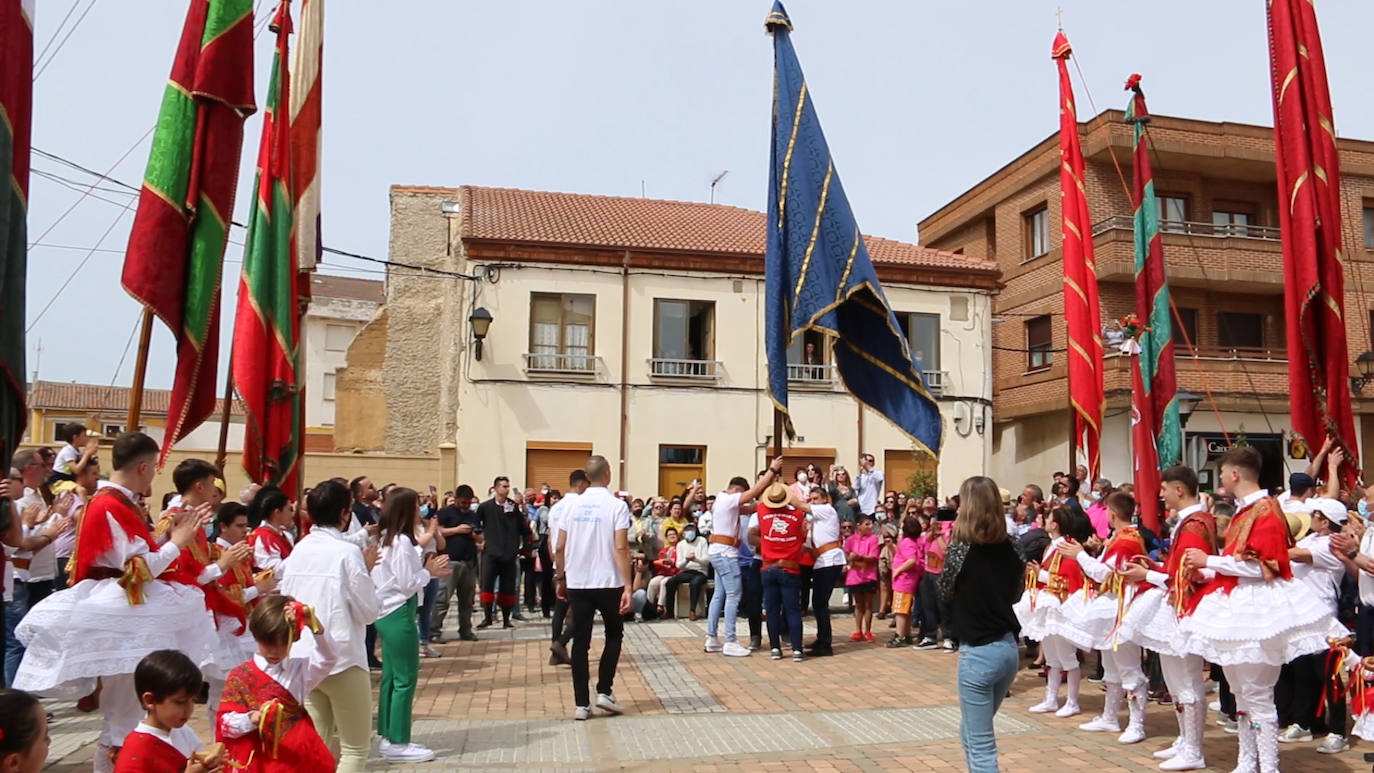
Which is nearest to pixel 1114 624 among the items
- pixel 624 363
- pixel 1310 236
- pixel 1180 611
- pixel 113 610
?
pixel 1180 611

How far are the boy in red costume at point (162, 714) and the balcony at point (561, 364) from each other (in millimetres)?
19828

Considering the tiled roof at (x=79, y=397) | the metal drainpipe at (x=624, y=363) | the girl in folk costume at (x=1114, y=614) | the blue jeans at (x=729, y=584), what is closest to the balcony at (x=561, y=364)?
the metal drainpipe at (x=624, y=363)

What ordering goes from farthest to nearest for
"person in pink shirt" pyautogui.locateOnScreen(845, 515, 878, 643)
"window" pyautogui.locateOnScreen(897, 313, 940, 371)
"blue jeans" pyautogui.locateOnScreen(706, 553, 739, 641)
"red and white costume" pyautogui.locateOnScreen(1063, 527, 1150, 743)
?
"window" pyautogui.locateOnScreen(897, 313, 940, 371) → "person in pink shirt" pyautogui.locateOnScreen(845, 515, 878, 643) → "blue jeans" pyautogui.locateOnScreen(706, 553, 739, 641) → "red and white costume" pyautogui.locateOnScreen(1063, 527, 1150, 743)

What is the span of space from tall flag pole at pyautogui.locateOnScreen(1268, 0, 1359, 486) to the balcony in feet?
58.8

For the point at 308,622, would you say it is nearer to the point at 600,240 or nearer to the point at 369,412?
the point at 600,240

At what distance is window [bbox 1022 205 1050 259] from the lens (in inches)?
1070

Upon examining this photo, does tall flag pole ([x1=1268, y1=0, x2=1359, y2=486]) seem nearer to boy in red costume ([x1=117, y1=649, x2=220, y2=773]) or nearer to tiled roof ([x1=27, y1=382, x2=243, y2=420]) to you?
boy in red costume ([x1=117, y1=649, x2=220, y2=773])

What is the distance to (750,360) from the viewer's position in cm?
2475

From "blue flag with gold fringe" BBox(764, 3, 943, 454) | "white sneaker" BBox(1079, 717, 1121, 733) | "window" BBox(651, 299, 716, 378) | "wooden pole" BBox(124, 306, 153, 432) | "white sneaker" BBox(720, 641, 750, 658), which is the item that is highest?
"window" BBox(651, 299, 716, 378)

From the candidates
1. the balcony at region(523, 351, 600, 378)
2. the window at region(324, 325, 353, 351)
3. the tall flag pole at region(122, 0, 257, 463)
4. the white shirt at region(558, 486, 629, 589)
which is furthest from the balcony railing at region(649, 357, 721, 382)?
the window at region(324, 325, 353, 351)

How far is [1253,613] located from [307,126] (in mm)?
7342

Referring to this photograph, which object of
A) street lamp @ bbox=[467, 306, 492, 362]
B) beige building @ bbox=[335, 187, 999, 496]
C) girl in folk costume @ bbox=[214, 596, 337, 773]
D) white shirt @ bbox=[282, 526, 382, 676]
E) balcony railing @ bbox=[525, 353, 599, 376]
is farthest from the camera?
balcony railing @ bbox=[525, 353, 599, 376]

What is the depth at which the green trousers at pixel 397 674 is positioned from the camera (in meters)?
6.76

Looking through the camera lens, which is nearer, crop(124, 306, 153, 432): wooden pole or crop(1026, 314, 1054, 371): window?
crop(124, 306, 153, 432): wooden pole
